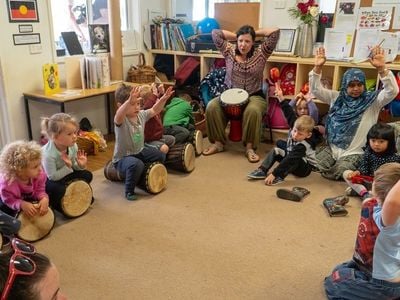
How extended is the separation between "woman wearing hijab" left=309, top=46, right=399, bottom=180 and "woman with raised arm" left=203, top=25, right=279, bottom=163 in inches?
22.4

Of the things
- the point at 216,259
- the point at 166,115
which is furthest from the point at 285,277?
the point at 166,115

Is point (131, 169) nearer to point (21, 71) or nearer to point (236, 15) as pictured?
point (21, 71)

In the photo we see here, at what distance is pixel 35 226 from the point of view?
2250mm

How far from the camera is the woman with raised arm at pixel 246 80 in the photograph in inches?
143

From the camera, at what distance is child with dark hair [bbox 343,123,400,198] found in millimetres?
2791

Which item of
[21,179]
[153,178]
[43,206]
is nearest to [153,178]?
[153,178]


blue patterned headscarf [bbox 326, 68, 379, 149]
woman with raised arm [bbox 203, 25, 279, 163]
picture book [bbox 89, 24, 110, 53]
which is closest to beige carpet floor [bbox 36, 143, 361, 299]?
blue patterned headscarf [bbox 326, 68, 379, 149]

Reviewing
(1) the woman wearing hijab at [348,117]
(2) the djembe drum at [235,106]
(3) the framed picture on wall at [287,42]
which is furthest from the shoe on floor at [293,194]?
(3) the framed picture on wall at [287,42]

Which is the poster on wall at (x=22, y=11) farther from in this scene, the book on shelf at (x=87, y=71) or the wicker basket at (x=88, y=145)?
the wicker basket at (x=88, y=145)

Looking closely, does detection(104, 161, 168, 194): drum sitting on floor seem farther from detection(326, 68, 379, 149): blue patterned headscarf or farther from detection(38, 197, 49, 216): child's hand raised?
detection(326, 68, 379, 149): blue patterned headscarf

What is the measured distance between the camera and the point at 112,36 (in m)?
4.11

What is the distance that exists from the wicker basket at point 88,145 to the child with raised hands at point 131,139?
822 mm

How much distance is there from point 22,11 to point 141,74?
1378 mm

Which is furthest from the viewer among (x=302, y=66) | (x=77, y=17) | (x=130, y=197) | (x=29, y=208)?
(x=77, y=17)
